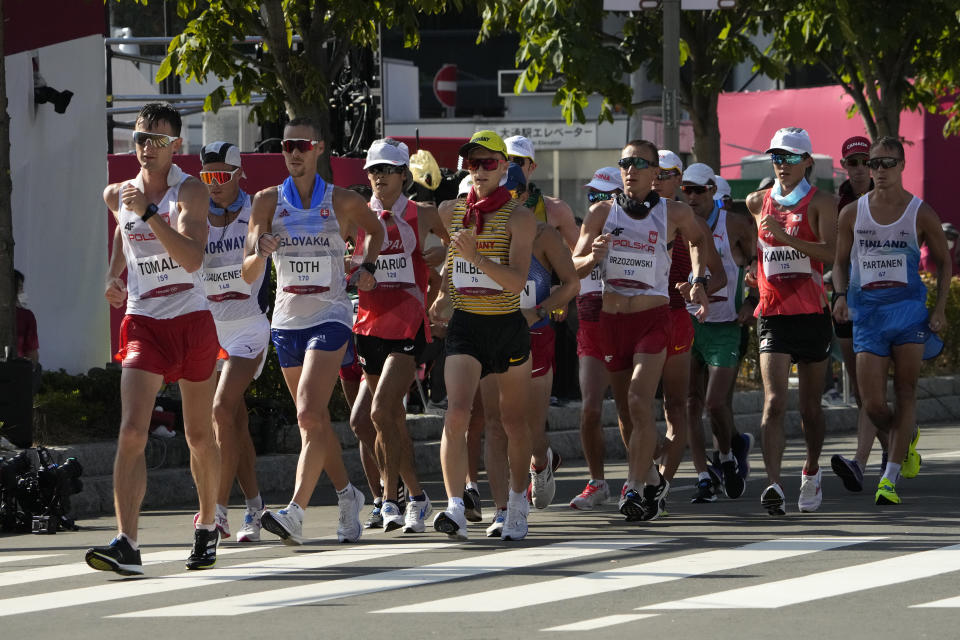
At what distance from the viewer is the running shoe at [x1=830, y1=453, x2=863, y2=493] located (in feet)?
37.6

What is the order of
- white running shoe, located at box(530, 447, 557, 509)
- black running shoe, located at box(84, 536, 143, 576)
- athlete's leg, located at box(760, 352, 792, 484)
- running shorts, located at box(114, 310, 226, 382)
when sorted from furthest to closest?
white running shoe, located at box(530, 447, 557, 509) → athlete's leg, located at box(760, 352, 792, 484) → running shorts, located at box(114, 310, 226, 382) → black running shoe, located at box(84, 536, 143, 576)

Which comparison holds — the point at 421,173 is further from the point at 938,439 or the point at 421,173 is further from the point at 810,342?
the point at 938,439

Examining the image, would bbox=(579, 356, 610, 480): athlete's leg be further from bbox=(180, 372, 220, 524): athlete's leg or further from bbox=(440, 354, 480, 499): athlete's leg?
bbox=(180, 372, 220, 524): athlete's leg

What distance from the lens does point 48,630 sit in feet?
23.7

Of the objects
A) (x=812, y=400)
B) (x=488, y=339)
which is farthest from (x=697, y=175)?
(x=488, y=339)

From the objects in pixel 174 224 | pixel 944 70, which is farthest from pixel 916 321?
pixel 944 70

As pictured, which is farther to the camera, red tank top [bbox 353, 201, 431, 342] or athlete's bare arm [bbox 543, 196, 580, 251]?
athlete's bare arm [bbox 543, 196, 580, 251]

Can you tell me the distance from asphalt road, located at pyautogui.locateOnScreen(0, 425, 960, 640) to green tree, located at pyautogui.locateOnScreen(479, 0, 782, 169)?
814 centimetres

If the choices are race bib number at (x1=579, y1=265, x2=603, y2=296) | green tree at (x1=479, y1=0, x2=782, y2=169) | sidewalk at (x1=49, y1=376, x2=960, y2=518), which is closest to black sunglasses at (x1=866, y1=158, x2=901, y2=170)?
race bib number at (x1=579, y1=265, x2=603, y2=296)

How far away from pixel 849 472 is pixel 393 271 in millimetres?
3179

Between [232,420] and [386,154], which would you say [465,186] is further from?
[232,420]

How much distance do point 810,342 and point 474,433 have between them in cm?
206

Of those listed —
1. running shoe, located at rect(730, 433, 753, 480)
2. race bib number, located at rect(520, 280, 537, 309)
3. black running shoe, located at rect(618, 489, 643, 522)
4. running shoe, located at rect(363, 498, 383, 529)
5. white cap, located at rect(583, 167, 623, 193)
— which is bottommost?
running shoe, located at rect(363, 498, 383, 529)

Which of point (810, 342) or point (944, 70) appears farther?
point (944, 70)
